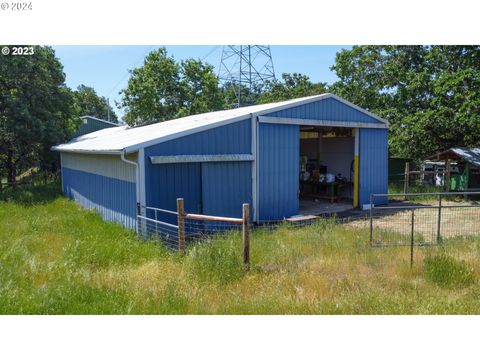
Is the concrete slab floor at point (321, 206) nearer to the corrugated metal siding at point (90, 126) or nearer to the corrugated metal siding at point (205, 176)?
the corrugated metal siding at point (205, 176)

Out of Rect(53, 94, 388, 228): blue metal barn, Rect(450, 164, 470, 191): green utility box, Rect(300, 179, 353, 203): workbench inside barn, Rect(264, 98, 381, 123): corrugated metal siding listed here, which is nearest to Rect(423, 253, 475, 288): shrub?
Rect(53, 94, 388, 228): blue metal barn

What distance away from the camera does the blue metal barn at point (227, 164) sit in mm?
9414

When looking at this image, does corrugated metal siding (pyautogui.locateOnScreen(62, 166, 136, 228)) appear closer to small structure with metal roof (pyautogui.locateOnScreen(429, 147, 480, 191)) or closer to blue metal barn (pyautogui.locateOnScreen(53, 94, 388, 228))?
blue metal barn (pyautogui.locateOnScreen(53, 94, 388, 228))

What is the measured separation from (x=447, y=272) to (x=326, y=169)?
1219 cm

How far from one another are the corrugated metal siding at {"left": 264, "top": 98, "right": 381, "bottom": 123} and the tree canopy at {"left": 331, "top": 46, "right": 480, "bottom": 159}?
6553 millimetres

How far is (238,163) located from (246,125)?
1121 millimetres

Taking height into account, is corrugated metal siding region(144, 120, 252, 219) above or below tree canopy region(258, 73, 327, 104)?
below

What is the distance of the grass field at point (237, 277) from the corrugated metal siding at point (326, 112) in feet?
15.2

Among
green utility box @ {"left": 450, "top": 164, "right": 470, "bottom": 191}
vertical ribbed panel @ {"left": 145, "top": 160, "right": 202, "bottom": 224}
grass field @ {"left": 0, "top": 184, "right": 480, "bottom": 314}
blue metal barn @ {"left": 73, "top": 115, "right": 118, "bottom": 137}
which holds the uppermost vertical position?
blue metal barn @ {"left": 73, "top": 115, "right": 118, "bottom": 137}

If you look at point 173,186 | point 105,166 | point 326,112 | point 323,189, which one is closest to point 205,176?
point 173,186

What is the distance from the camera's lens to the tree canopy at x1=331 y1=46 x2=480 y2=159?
59.2ft

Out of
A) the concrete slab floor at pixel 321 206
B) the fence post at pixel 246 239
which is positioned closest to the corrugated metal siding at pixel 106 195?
the fence post at pixel 246 239

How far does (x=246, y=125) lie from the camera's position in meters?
11.0

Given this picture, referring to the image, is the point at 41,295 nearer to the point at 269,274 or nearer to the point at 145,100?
the point at 269,274
